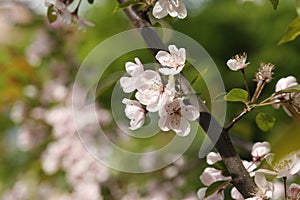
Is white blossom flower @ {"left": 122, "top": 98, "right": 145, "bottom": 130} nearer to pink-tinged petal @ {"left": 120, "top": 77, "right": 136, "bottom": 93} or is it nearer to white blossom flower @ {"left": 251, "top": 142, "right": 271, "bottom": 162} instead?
pink-tinged petal @ {"left": 120, "top": 77, "right": 136, "bottom": 93}

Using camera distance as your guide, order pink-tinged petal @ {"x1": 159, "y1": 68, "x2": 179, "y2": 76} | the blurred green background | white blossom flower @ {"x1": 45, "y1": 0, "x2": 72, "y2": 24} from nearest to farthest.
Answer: pink-tinged petal @ {"x1": 159, "y1": 68, "x2": 179, "y2": 76} < white blossom flower @ {"x1": 45, "y1": 0, "x2": 72, "y2": 24} < the blurred green background

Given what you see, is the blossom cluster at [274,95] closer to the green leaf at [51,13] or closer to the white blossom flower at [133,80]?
the white blossom flower at [133,80]

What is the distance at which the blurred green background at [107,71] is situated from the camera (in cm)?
135

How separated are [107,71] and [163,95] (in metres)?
1.59

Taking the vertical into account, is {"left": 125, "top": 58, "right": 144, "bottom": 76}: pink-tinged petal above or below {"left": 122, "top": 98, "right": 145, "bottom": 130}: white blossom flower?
above

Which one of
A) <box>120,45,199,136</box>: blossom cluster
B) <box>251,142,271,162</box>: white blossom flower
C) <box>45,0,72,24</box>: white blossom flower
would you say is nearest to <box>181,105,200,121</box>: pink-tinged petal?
<box>120,45,199,136</box>: blossom cluster

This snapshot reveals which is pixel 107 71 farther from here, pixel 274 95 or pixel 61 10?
pixel 274 95

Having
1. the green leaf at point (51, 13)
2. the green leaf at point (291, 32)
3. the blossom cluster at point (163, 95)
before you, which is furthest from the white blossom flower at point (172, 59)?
the green leaf at point (51, 13)

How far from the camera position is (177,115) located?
0.48 meters

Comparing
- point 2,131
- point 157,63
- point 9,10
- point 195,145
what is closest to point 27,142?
point 9,10

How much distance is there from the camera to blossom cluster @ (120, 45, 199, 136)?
47cm

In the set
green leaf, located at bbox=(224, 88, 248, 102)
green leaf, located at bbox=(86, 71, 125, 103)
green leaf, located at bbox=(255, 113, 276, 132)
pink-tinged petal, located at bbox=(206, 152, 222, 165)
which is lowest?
green leaf, located at bbox=(86, 71, 125, 103)

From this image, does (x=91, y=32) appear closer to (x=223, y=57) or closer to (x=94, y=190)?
(x=223, y=57)

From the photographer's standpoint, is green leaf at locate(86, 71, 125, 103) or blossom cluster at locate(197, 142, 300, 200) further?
green leaf at locate(86, 71, 125, 103)
